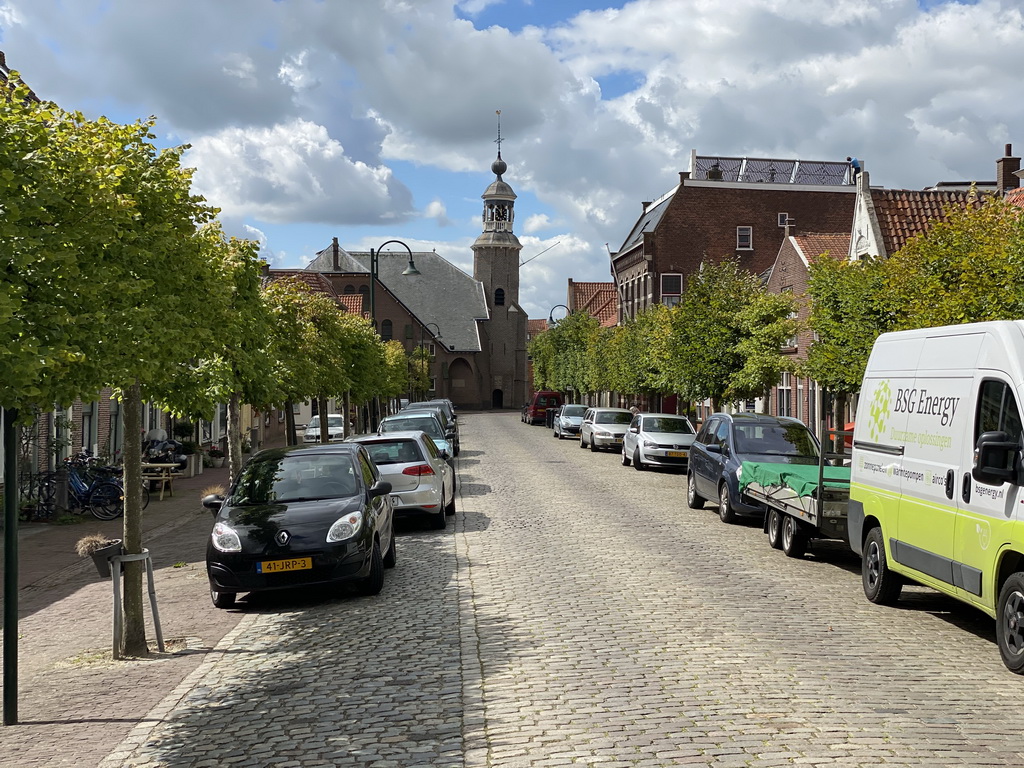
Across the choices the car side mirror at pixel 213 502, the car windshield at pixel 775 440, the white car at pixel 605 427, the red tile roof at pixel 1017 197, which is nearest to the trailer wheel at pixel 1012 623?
the car side mirror at pixel 213 502

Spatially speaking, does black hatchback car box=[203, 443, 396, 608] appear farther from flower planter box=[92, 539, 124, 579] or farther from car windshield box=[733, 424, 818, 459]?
car windshield box=[733, 424, 818, 459]

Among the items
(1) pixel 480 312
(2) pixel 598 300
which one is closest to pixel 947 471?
(2) pixel 598 300

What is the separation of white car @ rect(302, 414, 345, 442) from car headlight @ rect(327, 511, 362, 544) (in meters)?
26.7

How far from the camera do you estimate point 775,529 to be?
14.6 m

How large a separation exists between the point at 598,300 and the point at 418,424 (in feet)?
230

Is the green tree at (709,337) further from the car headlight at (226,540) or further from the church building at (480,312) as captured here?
the church building at (480,312)

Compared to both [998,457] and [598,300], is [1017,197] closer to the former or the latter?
[998,457]

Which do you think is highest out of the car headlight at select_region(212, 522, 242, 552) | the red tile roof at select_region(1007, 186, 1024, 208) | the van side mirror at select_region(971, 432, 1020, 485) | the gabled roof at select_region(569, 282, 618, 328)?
→ the gabled roof at select_region(569, 282, 618, 328)

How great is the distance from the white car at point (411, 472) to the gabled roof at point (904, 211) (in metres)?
18.8

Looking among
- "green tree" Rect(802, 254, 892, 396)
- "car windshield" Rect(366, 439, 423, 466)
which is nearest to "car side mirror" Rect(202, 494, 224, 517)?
"car windshield" Rect(366, 439, 423, 466)

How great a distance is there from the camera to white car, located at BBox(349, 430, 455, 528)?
16.5m

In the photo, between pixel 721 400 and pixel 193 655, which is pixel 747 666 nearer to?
pixel 193 655

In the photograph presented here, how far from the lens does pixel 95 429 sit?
86.2 ft

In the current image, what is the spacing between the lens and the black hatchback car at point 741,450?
17375 millimetres
